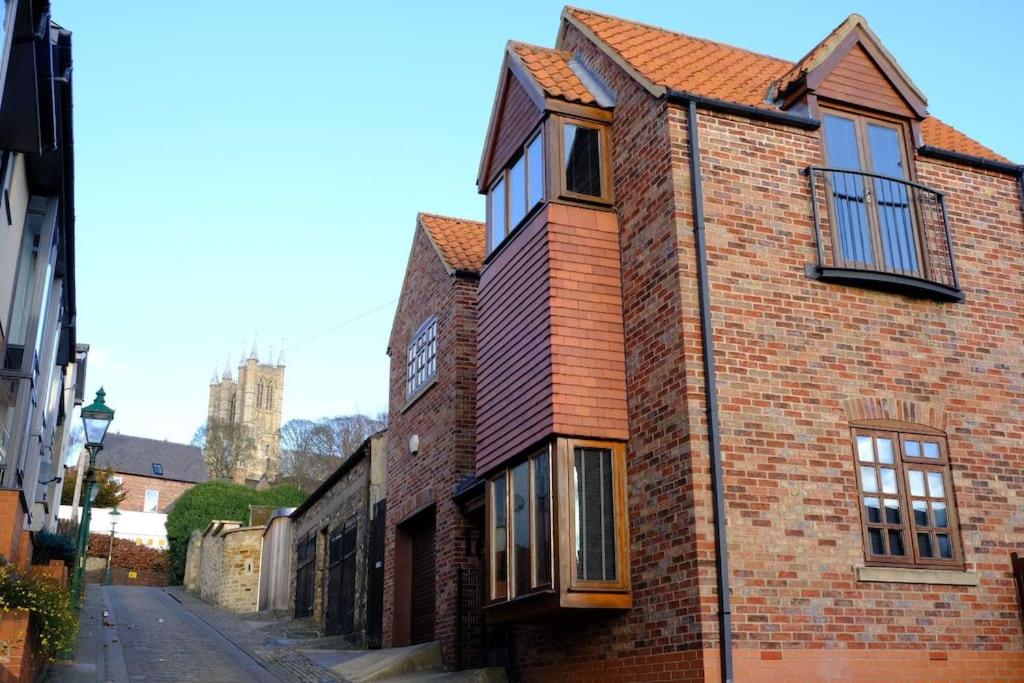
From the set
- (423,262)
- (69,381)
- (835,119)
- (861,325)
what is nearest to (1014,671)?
(861,325)

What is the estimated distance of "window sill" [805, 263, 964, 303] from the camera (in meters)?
11.0

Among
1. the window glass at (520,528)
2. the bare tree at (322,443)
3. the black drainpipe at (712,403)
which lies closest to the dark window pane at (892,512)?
the black drainpipe at (712,403)

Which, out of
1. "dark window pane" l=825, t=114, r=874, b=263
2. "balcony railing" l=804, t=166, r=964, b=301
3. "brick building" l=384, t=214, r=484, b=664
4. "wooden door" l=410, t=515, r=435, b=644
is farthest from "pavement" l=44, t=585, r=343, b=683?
"dark window pane" l=825, t=114, r=874, b=263

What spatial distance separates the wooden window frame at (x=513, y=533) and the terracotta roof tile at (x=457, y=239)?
5.78 metres

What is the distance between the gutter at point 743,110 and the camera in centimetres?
1114

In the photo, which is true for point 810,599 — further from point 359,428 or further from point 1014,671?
point 359,428

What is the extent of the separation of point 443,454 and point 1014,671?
8968mm

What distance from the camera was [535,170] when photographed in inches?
503

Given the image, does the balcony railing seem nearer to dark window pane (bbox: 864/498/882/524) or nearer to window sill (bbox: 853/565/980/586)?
dark window pane (bbox: 864/498/882/524)

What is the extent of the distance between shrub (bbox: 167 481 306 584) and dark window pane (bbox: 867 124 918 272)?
37.0 metres

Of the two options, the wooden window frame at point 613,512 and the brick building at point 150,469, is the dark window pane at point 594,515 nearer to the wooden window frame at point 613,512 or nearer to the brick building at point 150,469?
the wooden window frame at point 613,512

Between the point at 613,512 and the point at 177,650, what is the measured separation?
37.1 ft

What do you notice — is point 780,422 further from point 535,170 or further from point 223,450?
point 223,450

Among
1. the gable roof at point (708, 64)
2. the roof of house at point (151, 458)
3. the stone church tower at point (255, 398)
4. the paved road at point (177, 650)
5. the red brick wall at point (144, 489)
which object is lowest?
the paved road at point (177, 650)
